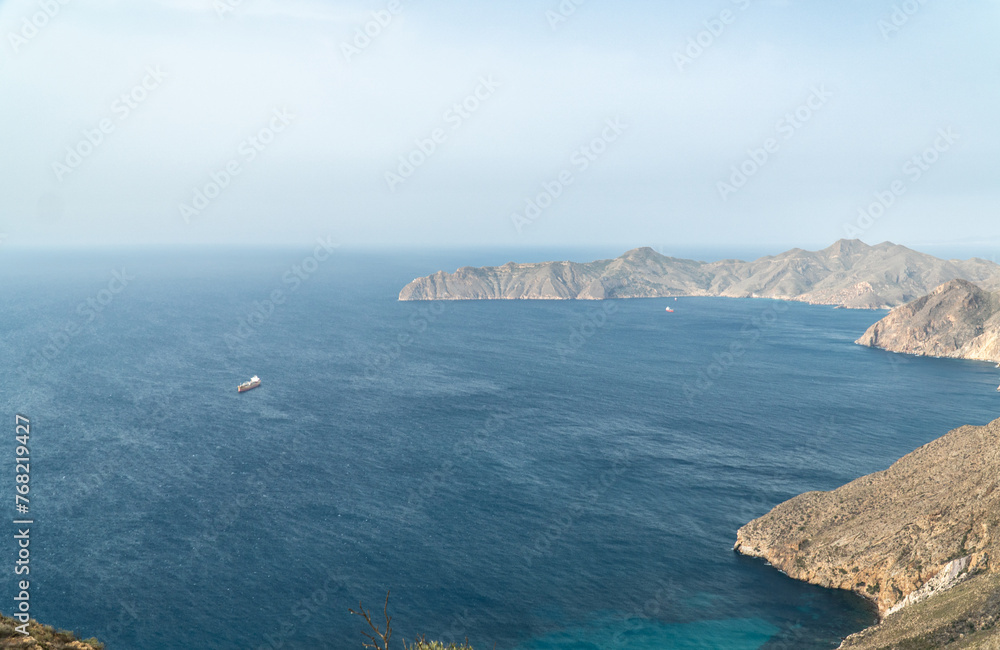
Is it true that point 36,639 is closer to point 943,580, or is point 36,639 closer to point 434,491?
point 434,491

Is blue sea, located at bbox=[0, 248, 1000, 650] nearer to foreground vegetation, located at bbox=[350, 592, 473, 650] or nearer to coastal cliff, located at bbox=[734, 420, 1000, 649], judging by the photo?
coastal cliff, located at bbox=[734, 420, 1000, 649]

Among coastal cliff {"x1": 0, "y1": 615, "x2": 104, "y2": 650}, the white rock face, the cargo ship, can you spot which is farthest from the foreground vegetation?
the cargo ship

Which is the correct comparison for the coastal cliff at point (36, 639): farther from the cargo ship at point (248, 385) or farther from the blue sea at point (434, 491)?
the cargo ship at point (248, 385)

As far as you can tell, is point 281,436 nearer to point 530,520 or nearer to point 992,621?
point 530,520

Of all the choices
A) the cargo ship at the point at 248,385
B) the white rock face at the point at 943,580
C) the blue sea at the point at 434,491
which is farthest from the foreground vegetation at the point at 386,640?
the cargo ship at the point at 248,385

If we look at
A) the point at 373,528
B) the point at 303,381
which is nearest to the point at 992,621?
the point at 373,528

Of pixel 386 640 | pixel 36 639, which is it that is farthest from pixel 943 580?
pixel 36 639
